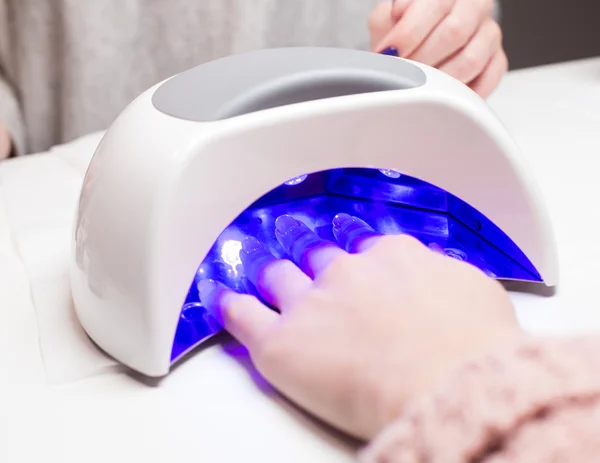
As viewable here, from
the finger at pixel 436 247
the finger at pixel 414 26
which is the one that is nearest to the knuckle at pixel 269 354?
the finger at pixel 436 247

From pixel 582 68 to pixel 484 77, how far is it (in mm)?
209

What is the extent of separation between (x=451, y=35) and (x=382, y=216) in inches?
9.4

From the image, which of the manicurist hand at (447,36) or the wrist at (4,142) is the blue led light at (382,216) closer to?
the manicurist hand at (447,36)

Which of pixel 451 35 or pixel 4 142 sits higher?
pixel 451 35

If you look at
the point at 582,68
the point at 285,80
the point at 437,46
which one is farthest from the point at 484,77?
the point at 285,80

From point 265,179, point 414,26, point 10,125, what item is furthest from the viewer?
point 10,125

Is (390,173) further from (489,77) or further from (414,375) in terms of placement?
(489,77)

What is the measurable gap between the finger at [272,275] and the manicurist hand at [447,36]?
25 centimetres

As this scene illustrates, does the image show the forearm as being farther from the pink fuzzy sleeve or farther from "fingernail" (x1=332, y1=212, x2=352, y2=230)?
the pink fuzzy sleeve

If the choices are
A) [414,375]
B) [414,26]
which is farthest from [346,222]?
[414,26]

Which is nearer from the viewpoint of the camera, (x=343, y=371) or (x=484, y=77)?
(x=343, y=371)

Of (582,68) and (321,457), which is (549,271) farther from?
(582,68)

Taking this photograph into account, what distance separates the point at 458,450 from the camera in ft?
0.66

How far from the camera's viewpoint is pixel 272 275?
0.31m
